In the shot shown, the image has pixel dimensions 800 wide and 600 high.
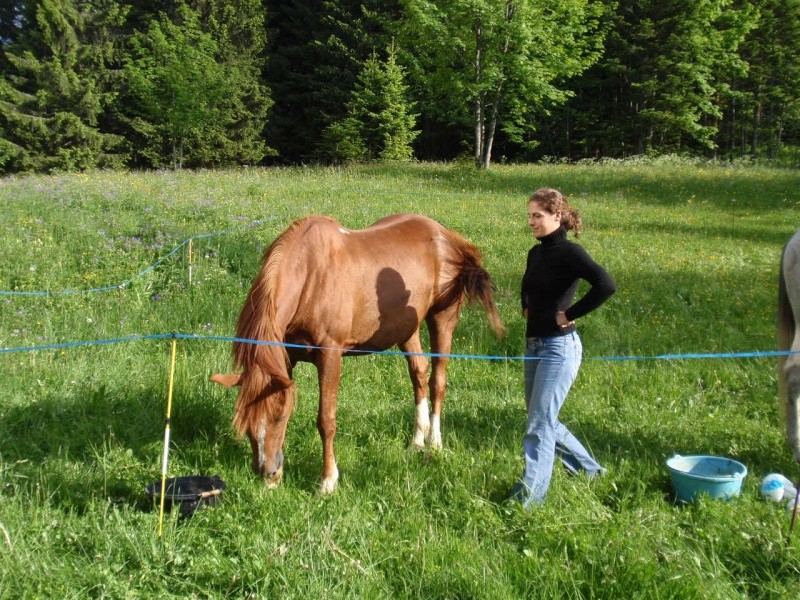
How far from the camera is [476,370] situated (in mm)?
6648

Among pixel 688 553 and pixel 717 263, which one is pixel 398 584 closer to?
pixel 688 553

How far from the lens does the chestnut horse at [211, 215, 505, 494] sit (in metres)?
3.83

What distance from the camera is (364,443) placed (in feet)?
16.3

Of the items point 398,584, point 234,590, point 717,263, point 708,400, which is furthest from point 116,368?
point 717,263

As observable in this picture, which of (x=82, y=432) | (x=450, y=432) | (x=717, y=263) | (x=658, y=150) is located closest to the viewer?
(x=82, y=432)

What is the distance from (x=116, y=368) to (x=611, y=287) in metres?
4.46

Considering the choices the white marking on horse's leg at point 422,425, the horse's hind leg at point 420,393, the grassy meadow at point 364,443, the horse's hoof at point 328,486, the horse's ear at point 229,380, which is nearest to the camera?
A: the grassy meadow at point 364,443

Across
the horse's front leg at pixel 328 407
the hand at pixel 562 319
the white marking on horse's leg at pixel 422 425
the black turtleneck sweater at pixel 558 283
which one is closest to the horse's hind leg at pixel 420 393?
the white marking on horse's leg at pixel 422 425

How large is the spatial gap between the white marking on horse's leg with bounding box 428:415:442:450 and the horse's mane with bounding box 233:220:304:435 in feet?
4.93

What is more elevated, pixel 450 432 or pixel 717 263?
pixel 717 263

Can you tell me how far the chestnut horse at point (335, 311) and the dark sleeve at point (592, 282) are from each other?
3.50ft

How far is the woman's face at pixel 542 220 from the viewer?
3.83 m

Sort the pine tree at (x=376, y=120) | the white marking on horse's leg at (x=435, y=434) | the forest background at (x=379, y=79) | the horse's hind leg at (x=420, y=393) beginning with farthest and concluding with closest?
the pine tree at (x=376, y=120), the forest background at (x=379, y=79), the horse's hind leg at (x=420, y=393), the white marking on horse's leg at (x=435, y=434)

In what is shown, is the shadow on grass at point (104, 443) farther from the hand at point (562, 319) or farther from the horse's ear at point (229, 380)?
the hand at point (562, 319)
